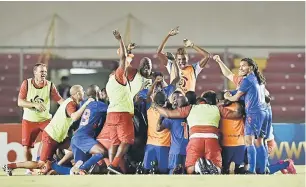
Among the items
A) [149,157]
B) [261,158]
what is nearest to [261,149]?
[261,158]

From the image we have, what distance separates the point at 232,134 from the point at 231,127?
0.26 ft

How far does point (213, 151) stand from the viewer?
8.71m

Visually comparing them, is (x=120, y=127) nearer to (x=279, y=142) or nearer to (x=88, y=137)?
(x=88, y=137)

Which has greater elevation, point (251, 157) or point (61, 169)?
point (251, 157)

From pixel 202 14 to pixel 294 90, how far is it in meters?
2.27

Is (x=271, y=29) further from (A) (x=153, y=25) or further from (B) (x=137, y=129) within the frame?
(B) (x=137, y=129)

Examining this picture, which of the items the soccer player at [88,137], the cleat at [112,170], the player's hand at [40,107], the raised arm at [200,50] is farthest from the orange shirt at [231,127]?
the player's hand at [40,107]

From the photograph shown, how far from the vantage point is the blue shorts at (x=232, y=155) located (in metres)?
8.88

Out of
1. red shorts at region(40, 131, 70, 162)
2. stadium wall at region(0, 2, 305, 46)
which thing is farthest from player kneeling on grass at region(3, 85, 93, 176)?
stadium wall at region(0, 2, 305, 46)

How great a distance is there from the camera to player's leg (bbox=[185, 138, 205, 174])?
867 centimetres

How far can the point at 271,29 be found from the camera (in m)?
15.2

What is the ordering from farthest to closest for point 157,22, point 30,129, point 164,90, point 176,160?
point 157,22
point 30,129
point 164,90
point 176,160

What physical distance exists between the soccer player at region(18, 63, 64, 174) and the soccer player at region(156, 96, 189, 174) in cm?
150

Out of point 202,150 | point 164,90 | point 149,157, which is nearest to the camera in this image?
point 202,150
